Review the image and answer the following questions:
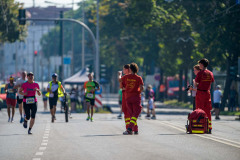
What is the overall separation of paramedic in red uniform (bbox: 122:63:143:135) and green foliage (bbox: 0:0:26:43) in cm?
2874

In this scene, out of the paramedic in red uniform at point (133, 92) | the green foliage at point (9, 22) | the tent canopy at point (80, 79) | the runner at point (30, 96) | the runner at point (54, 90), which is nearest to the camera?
the paramedic in red uniform at point (133, 92)

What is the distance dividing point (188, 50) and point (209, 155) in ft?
122

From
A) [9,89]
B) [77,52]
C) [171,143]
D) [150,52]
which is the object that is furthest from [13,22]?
[77,52]

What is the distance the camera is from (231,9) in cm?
3662

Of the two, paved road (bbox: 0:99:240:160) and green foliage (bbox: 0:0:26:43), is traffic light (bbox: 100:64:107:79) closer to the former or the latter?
green foliage (bbox: 0:0:26:43)

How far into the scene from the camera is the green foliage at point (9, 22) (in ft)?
143

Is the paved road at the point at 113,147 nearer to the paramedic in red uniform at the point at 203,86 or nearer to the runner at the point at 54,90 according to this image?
the paramedic in red uniform at the point at 203,86

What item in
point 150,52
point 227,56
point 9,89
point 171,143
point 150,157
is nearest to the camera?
Result: point 150,157

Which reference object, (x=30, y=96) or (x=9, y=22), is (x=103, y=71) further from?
(x=30, y=96)

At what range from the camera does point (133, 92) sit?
16.1 metres

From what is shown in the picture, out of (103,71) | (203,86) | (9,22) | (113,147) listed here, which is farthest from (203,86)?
(9,22)

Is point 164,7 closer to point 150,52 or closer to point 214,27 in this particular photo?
point 214,27

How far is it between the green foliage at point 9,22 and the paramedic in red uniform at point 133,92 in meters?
28.7

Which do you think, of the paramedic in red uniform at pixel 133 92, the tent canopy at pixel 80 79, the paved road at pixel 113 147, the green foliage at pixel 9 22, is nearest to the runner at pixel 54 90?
the paved road at pixel 113 147
